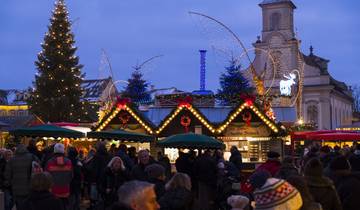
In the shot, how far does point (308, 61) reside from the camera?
69.0 meters

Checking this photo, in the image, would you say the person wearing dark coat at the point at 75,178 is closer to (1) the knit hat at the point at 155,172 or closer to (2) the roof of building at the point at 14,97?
(1) the knit hat at the point at 155,172

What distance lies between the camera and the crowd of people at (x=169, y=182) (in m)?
4.88

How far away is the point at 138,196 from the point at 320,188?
9.96ft

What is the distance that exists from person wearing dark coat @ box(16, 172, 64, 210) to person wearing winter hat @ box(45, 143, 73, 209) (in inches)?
172

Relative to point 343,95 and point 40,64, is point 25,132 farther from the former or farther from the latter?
point 343,95

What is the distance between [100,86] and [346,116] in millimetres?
31744

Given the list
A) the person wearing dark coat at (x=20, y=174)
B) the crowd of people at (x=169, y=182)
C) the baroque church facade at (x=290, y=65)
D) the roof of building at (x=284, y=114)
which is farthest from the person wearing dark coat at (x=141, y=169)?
the baroque church facade at (x=290, y=65)

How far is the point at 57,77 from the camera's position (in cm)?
4003

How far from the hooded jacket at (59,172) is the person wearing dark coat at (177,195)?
351cm

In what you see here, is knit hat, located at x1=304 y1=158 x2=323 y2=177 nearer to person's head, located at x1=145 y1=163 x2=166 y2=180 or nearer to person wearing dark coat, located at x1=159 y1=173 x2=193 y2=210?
person wearing dark coat, located at x1=159 y1=173 x2=193 y2=210

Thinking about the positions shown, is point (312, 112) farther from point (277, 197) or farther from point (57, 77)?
point (277, 197)

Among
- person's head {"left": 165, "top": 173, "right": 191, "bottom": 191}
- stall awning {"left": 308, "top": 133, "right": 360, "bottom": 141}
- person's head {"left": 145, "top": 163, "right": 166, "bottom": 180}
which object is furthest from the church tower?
person's head {"left": 165, "top": 173, "right": 191, "bottom": 191}

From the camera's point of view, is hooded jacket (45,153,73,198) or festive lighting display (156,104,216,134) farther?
festive lighting display (156,104,216,134)

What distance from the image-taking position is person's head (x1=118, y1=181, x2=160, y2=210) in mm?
4660
